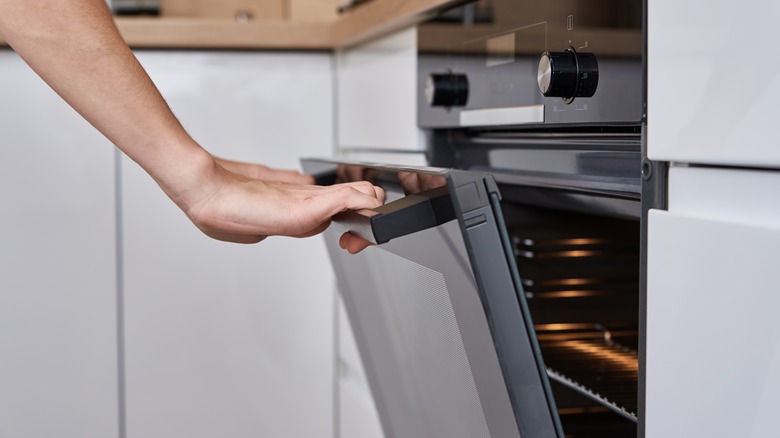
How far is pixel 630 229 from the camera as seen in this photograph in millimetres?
1097

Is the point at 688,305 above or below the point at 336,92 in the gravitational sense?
below

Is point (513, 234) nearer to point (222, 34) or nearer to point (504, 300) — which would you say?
point (504, 300)

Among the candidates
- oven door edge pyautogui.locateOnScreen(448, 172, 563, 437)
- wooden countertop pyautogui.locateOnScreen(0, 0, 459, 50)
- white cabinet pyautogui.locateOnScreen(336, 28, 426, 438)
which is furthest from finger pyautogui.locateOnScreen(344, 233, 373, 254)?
wooden countertop pyautogui.locateOnScreen(0, 0, 459, 50)

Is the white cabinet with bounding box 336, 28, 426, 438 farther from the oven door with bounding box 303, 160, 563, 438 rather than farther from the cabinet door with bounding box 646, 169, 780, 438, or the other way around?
the cabinet door with bounding box 646, 169, 780, 438

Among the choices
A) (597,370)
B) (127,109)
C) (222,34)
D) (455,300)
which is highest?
(222,34)

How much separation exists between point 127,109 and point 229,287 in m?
0.96

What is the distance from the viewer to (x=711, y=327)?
56 cm

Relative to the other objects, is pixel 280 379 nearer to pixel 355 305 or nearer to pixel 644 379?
pixel 355 305

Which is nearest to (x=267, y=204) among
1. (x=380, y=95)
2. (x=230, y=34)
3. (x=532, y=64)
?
(x=532, y=64)

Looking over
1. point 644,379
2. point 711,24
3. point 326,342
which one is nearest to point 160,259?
point 326,342

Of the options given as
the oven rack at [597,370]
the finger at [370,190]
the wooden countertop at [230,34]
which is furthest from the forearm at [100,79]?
the wooden countertop at [230,34]

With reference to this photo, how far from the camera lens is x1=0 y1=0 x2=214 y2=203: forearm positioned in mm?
712

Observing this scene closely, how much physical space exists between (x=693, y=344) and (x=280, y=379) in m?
1.19

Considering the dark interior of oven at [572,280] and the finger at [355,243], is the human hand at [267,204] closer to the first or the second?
the finger at [355,243]
